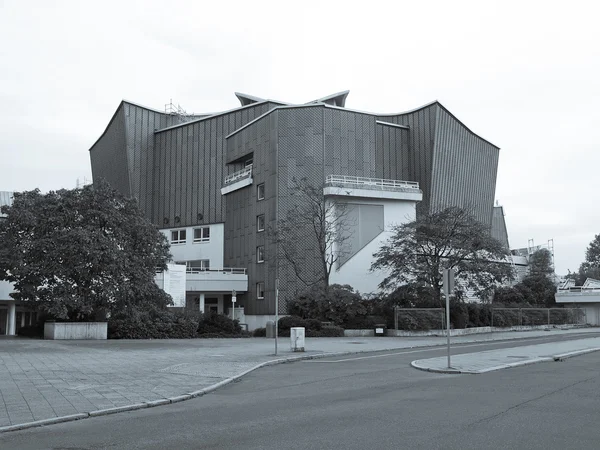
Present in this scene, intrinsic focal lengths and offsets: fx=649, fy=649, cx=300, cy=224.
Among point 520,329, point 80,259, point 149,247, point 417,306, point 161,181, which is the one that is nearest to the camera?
point 80,259

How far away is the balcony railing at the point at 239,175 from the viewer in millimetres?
52969

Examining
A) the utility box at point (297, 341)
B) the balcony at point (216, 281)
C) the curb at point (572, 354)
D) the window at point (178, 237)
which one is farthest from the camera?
the window at point (178, 237)

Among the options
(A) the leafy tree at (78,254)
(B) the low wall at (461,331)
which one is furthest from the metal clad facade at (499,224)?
(A) the leafy tree at (78,254)

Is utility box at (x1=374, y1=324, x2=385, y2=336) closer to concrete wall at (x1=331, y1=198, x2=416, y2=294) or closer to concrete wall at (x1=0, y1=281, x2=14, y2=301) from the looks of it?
concrete wall at (x1=331, y1=198, x2=416, y2=294)

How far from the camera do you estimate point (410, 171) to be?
59.1m

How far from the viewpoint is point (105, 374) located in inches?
624

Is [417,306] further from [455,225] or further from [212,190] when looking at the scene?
[212,190]

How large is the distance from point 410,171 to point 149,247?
1251 inches

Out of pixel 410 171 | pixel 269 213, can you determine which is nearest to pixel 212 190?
pixel 269 213

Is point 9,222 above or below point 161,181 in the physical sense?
below

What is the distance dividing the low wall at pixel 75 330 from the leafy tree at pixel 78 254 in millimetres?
701

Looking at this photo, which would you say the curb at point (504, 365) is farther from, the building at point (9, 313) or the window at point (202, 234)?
the window at point (202, 234)

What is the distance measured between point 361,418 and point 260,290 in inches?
1633

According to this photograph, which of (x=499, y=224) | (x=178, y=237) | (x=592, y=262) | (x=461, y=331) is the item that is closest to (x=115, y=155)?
(x=178, y=237)
